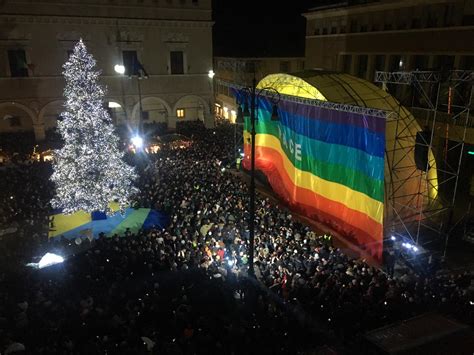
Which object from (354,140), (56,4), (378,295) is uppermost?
(56,4)

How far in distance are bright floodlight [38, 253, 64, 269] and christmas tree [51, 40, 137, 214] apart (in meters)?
3.76

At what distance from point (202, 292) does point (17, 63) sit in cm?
2185

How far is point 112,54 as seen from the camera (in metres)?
25.8

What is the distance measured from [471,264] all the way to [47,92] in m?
24.8

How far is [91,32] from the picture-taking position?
24.9m

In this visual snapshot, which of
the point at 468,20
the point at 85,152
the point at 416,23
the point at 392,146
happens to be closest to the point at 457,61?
the point at 468,20

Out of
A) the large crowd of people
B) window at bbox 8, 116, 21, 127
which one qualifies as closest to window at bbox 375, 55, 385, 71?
the large crowd of people

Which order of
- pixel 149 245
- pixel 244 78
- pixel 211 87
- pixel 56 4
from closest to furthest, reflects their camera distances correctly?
pixel 149 245
pixel 244 78
pixel 56 4
pixel 211 87

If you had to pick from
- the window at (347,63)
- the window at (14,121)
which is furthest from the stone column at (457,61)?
the window at (14,121)

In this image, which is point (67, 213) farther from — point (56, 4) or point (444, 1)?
point (444, 1)

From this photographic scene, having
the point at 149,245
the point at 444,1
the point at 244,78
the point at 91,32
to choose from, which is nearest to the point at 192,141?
the point at 244,78

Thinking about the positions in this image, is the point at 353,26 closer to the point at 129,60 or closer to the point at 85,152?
the point at 129,60

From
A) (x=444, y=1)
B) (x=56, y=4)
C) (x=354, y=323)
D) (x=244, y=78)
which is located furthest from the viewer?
(x=56, y=4)

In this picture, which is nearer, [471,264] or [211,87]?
[471,264]
